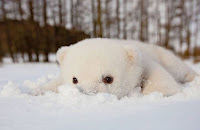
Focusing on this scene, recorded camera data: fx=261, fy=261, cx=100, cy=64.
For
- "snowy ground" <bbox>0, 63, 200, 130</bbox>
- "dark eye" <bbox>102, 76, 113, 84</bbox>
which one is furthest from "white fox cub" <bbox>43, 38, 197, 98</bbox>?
"snowy ground" <bbox>0, 63, 200, 130</bbox>

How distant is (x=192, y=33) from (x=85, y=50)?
1077 inches

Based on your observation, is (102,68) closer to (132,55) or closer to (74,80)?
(74,80)

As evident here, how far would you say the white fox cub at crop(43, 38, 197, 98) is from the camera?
2947 millimetres

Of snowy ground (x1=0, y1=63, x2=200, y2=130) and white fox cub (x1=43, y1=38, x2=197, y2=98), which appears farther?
white fox cub (x1=43, y1=38, x2=197, y2=98)

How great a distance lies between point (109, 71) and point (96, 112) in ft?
2.83

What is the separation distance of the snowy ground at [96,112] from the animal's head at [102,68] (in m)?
0.25

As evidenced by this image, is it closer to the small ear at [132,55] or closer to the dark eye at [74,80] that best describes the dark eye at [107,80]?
the dark eye at [74,80]

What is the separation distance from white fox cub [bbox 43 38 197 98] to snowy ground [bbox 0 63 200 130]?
272mm

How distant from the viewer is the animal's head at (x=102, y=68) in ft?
9.61

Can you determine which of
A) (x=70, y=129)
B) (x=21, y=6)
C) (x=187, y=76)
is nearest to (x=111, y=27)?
(x=21, y=6)

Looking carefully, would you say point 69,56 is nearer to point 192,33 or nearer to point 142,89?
point 142,89

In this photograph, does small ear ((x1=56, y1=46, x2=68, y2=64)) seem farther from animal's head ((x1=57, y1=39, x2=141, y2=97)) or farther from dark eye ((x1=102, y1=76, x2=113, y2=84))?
dark eye ((x1=102, y1=76, x2=113, y2=84))

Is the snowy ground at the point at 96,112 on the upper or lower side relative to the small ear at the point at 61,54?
lower

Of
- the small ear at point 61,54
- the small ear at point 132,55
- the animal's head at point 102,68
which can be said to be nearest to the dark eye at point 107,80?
the animal's head at point 102,68
